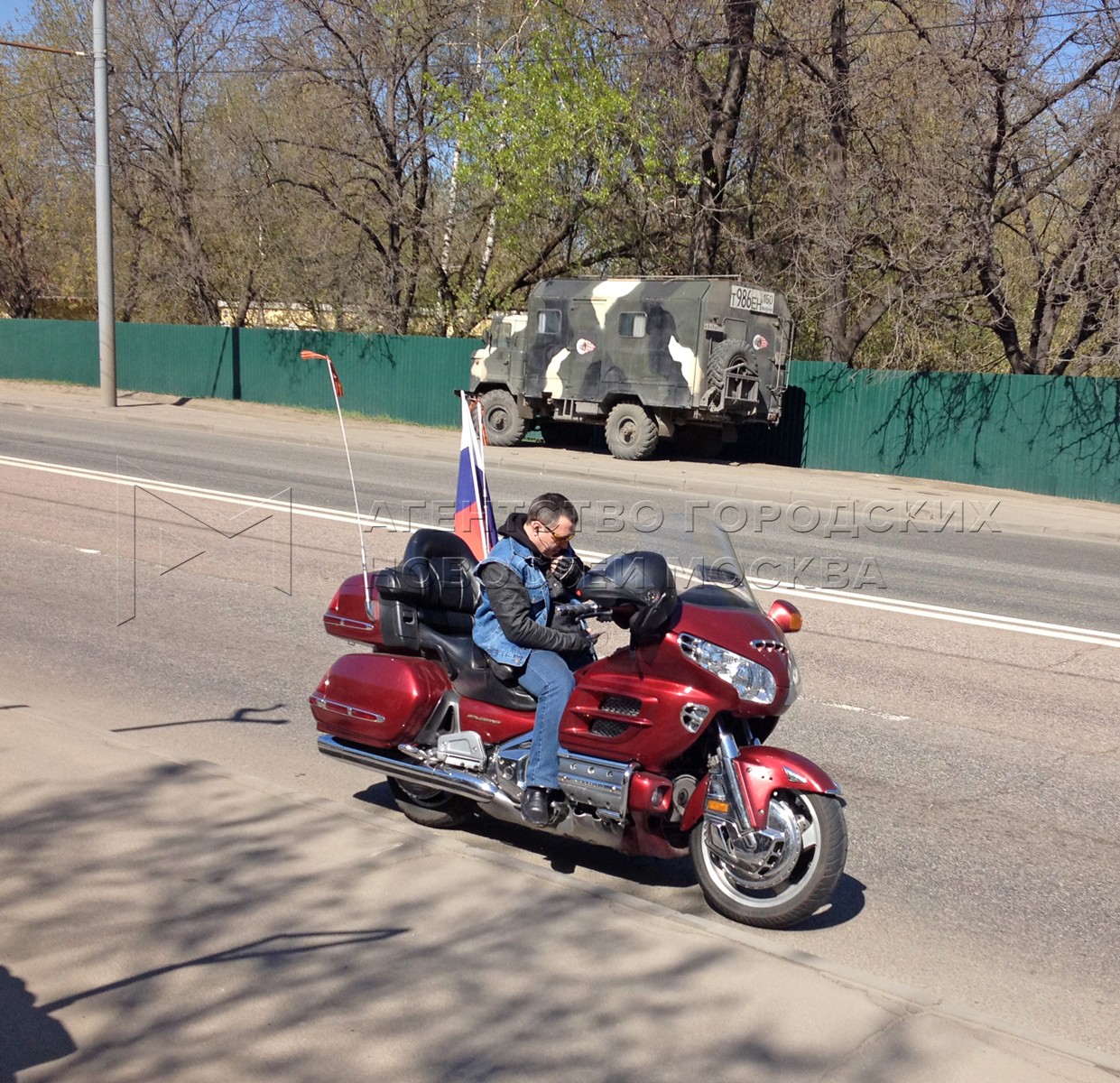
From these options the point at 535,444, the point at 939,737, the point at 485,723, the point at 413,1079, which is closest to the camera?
the point at 413,1079

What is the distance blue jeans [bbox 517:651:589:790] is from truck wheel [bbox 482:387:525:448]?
2077 cm

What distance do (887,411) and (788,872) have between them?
→ 20157 millimetres

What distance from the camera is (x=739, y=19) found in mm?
24969

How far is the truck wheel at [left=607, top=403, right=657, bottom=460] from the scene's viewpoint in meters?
23.6

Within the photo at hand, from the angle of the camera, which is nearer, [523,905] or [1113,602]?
[523,905]

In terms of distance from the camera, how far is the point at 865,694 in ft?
26.1

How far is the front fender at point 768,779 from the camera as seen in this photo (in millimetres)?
4430

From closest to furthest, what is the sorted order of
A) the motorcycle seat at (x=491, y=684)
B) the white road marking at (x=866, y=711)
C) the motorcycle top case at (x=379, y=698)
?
the motorcycle seat at (x=491, y=684)
the motorcycle top case at (x=379, y=698)
the white road marking at (x=866, y=711)

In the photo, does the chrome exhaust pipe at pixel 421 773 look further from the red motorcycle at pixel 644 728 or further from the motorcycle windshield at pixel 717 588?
the motorcycle windshield at pixel 717 588

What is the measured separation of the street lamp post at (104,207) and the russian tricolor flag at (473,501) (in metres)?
24.4

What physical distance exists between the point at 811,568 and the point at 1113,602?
9.19 feet

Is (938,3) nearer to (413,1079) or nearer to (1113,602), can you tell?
(1113,602)

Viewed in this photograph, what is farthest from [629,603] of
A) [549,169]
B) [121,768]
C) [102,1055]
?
[549,169]

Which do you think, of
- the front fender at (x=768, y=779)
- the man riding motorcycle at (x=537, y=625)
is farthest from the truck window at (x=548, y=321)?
the front fender at (x=768, y=779)
